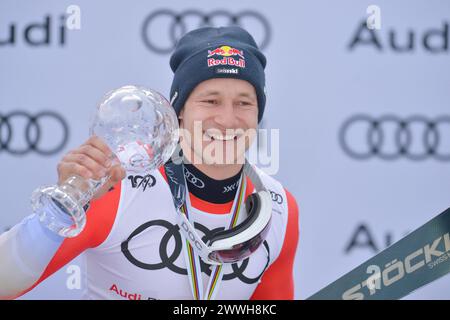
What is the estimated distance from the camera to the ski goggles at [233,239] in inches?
67.4

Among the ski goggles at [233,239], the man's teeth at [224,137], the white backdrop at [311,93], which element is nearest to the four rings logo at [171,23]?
the white backdrop at [311,93]

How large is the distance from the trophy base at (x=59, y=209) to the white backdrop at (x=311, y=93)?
4.52ft

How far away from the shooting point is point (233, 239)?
1.72m

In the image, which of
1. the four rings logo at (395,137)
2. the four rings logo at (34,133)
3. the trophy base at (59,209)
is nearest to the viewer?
the trophy base at (59,209)

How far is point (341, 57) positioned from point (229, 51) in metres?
0.97

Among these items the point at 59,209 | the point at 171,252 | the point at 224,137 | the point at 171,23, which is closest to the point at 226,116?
the point at 224,137

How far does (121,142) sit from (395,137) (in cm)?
171

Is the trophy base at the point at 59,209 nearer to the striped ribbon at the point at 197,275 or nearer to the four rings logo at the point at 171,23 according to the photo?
the striped ribbon at the point at 197,275

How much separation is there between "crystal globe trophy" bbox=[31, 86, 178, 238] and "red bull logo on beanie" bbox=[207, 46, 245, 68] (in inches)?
18.4

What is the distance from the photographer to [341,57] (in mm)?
2668

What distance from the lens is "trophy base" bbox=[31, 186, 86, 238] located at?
3.87 feet

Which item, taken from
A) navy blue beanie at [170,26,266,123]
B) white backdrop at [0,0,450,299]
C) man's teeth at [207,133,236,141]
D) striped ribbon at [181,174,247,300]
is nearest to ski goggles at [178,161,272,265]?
striped ribbon at [181,174,247,300]

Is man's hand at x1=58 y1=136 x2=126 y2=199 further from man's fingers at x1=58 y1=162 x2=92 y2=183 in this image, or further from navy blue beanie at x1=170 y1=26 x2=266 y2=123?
navy blue beanie at x1=170 y1=26 x2=266 y2=123

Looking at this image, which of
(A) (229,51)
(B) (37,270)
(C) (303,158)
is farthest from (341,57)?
(B) (37,270)
